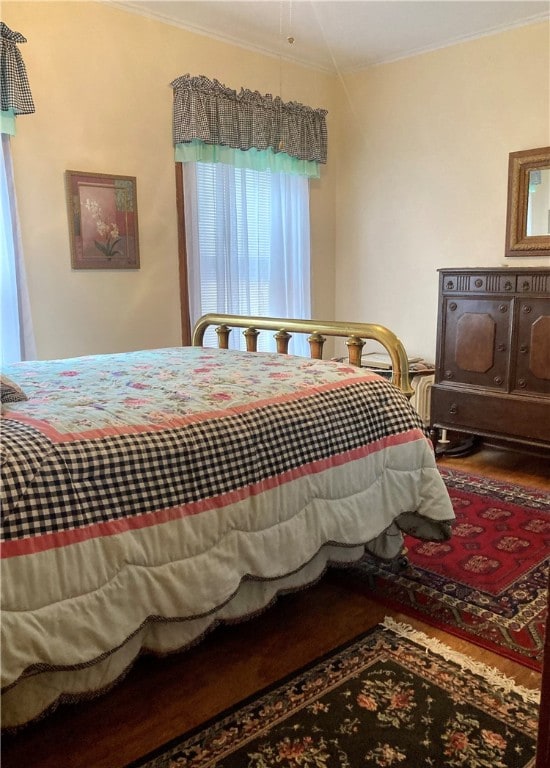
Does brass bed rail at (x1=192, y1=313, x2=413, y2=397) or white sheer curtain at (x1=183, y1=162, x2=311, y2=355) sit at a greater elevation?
white sheer curtain at (x1=183, y1=162, x2=311, y2=355)

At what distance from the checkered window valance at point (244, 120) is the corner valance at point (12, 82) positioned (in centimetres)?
91

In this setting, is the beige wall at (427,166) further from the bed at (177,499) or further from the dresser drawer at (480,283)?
the bed at (177,499)

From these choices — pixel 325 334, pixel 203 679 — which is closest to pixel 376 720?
pixel 203 679

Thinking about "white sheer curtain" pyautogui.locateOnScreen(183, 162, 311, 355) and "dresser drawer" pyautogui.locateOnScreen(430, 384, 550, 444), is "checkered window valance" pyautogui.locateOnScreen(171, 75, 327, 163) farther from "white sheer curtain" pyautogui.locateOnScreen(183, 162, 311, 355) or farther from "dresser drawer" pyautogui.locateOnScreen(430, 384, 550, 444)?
"dresser drawer" pyautogui.locateOnScreen(430, 384, 550, 444)

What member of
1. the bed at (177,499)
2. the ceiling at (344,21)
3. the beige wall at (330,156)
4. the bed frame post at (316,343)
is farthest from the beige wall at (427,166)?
the bed at (177,499)

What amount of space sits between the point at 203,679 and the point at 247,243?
291 centimetres

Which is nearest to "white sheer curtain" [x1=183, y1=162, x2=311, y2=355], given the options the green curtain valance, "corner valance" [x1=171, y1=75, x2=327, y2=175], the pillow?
the green curtain valance

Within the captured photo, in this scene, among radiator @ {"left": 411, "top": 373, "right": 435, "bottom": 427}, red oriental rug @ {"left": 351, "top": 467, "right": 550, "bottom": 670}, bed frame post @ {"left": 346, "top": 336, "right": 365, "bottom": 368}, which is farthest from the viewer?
radiator @ {"left": 411, "top": 373, "right": 435, "bottom": 427}

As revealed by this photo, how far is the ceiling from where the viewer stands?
330 cm

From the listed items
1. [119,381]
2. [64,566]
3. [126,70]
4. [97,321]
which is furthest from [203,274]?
[64,566]

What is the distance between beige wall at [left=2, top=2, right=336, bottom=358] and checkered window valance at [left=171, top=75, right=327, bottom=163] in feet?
0.33

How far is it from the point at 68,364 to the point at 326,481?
1.15 metres

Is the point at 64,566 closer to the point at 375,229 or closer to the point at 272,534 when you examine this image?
the point at 272,534

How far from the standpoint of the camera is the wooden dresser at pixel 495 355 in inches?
125
